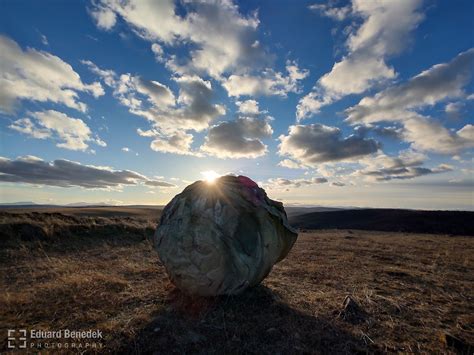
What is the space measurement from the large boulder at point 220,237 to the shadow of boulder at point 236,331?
0.47 meters

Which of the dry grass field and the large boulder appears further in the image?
the large boulder

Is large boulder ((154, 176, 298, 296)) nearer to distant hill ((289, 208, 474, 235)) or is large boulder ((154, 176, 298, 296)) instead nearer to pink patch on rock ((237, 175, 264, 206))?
pink patch on rock ((237, 175, 264, 206))

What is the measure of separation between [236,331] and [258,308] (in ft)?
3.44

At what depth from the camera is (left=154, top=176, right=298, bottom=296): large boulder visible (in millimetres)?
6012

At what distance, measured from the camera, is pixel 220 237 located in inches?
238

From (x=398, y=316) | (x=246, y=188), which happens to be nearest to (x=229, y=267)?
(x=246, y=188)

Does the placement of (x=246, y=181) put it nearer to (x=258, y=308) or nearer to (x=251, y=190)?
(x=251, y=190)

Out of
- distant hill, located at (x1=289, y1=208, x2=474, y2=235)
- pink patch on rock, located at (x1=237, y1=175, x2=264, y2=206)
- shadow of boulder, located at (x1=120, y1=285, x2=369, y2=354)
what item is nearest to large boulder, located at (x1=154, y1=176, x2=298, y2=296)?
pink patch on rock, located at (x1=237, y1=175, x2=264, y2=206)

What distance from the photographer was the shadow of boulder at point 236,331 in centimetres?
450

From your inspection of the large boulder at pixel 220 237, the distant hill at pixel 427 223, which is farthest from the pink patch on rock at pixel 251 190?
the distant hill at pixel 427 223

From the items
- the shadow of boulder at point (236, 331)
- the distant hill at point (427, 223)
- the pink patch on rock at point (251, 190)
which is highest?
the pink patch on rock at point (251, 190)

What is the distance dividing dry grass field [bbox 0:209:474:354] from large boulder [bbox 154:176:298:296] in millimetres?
483

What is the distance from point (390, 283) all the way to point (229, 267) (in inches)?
207

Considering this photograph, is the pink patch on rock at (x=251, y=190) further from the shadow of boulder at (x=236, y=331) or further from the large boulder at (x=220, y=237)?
the shadow of boulder at (x=236, y=331)
